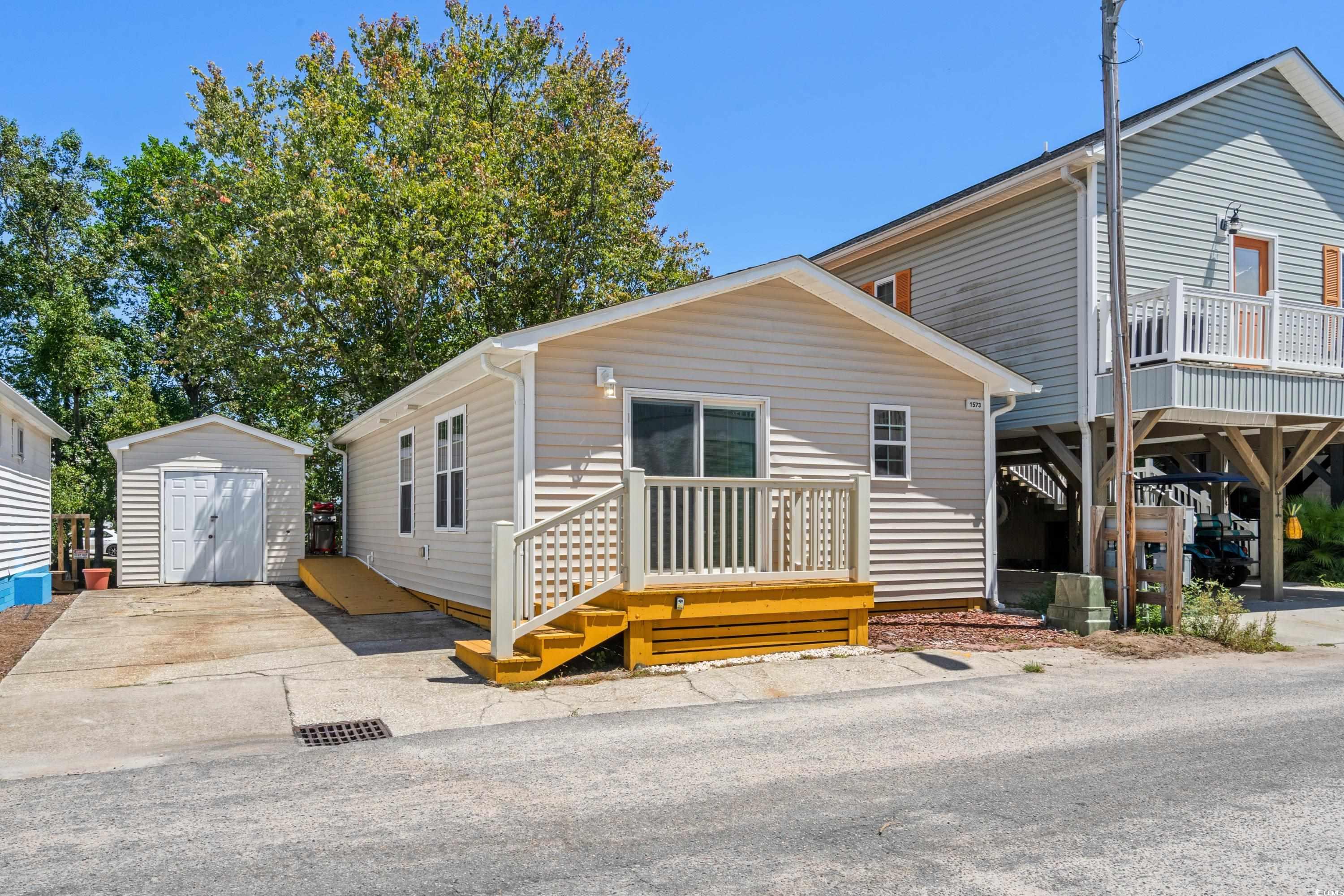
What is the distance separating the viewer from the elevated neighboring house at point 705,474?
27.9ft

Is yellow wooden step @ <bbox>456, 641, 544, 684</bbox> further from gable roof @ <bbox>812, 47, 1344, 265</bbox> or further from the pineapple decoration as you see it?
the pineapple decoration

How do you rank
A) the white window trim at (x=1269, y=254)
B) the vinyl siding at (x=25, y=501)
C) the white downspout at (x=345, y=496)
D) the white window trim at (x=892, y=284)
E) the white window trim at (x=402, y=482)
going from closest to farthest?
the white window trim at (x=402, y=482)
the vinyl siding at (x=25, y=501)
the white window trim at (x=1269, y=254)
the white window trim at (x=892, y=284)
the white downspout at (x=345, y=496)

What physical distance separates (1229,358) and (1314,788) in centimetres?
835

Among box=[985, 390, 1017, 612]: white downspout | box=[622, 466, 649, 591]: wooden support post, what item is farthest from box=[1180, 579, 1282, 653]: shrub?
box=[622, 466, 649, 591]: wooden support post

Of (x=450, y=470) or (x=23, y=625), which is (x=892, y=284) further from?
(x=23, y=625)

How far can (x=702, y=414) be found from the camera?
1052 centimetres

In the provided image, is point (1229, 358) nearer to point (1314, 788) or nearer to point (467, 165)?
point (1314, 788)

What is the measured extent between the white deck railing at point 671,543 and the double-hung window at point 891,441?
174 centimetres

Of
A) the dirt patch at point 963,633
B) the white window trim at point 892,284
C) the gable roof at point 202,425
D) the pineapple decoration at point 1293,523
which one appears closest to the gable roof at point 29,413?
the gable roof at point 202,425

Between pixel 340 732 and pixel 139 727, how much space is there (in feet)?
4.49

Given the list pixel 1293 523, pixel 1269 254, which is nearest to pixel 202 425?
pixel 1269 254

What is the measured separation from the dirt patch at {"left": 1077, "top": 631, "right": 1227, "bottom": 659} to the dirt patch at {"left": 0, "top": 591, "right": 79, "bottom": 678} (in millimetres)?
9952

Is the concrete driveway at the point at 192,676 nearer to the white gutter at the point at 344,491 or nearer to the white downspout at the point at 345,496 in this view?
the white downspout at the point at 345,496

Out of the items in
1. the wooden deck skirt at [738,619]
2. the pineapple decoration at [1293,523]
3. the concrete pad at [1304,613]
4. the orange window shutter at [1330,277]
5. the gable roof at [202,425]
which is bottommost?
the concrete pad at [1304,613]
